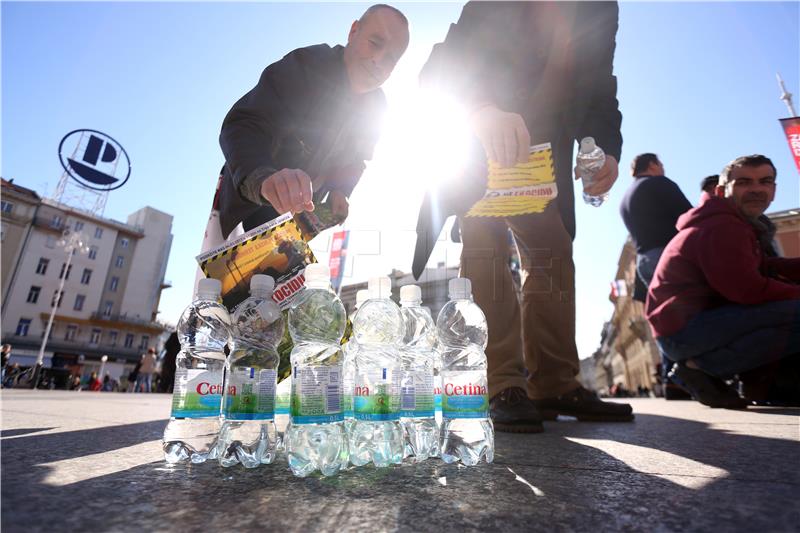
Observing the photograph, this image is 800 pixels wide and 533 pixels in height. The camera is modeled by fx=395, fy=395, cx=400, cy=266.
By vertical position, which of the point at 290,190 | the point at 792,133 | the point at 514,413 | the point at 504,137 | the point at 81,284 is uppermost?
the point at 81,284

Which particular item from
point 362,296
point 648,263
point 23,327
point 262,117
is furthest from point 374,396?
point 23,327

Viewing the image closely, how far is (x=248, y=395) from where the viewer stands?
1129 mm

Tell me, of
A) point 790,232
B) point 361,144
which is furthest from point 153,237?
point 790,232

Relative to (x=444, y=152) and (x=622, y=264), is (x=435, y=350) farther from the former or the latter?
(x=622, y=264)

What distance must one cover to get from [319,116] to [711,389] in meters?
3.38

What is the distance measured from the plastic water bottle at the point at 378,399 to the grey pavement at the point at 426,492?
12 centimetres

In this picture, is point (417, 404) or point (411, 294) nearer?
point (417, 404)

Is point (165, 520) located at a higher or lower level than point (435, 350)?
lower

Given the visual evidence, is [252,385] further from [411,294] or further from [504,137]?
[504,137]

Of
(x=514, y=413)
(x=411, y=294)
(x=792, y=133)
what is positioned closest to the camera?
(x=411, y=294)

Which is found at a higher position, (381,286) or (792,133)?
(792,133)

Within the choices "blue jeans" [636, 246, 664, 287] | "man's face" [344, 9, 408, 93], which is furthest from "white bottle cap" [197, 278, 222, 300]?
"blue jeans" [636, 246, 664, 287]

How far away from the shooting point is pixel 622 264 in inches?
1539

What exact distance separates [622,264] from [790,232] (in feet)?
67.8
